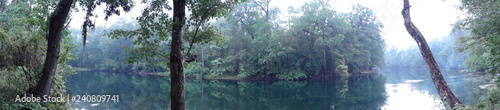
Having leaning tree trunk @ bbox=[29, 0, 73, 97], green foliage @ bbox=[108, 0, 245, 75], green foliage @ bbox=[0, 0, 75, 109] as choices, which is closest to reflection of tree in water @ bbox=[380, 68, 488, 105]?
green foliage @ bbox=[108, 0, 245, 75]

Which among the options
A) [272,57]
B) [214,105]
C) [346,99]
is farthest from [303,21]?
[214,105]

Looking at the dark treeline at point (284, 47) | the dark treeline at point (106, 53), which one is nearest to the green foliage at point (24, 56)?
the dark treeline at point (284, 47)

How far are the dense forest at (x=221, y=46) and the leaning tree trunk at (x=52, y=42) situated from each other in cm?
2

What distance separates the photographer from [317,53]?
33875 mm

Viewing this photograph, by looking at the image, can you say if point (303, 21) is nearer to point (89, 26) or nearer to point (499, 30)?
point (499, 30)

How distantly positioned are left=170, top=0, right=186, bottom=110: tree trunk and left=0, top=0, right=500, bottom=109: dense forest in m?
0.02

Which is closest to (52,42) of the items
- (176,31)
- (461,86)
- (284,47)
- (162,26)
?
(162,26)

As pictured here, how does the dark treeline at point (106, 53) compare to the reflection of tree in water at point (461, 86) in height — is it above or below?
above

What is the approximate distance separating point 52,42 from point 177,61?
2.95m

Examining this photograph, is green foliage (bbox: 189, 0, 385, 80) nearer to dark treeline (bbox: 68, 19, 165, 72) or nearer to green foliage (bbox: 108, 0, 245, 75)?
dark treeline (bbox: 68, 19, 165, 72)

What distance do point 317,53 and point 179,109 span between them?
99.0 ft

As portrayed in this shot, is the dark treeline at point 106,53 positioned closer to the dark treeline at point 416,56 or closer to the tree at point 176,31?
the tree at point 176,31

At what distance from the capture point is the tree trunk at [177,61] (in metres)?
5.39

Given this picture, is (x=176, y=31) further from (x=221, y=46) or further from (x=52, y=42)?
(x=221, y=46)
